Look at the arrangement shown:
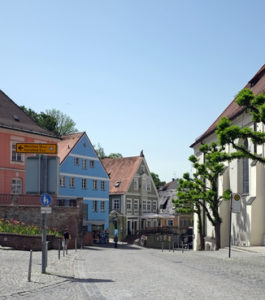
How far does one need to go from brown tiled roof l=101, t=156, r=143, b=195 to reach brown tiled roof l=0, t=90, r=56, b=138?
22.8m

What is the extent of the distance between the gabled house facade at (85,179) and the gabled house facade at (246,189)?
1555cm

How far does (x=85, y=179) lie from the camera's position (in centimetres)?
5719

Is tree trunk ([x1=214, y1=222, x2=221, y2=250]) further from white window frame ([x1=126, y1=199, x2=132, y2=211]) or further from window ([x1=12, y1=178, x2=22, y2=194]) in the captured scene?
white window frame ([x1=126, y1=199, x2=132, y2=211])

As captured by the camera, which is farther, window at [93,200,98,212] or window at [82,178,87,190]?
window at [93,200,98,212]

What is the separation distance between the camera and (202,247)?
44.3 metres

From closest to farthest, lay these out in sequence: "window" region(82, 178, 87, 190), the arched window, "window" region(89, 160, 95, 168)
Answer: the arched window < "window" region(82, 178, 87, 190) < "window" region(89, 160, 95, 168)

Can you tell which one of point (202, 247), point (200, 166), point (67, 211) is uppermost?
Result: point (200, 166)

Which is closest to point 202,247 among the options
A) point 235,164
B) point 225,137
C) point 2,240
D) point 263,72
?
point 235,164

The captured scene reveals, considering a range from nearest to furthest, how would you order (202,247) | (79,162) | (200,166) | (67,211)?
(200,166) → (67,211) → (202,247) → (79,162)

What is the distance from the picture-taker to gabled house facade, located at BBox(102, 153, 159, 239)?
67.1m

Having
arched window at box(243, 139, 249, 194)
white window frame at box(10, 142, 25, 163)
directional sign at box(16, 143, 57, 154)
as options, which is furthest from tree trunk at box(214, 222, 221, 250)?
directional sign at box(16, 143, 57, 154)

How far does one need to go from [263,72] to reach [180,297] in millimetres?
28359

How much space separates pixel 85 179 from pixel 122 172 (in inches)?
543

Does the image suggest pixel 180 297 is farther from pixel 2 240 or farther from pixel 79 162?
pixel 79 162
